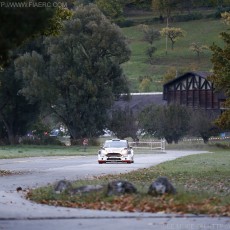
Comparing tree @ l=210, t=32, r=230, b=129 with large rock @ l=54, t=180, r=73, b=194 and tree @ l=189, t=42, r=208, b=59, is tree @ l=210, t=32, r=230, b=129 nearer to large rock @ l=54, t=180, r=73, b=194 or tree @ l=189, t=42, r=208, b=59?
large rock @ l=54, t=180, r=73, b=194

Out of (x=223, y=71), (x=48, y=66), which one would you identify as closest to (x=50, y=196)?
(x=223, y=71)

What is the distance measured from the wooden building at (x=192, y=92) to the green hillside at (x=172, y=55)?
15.7 m

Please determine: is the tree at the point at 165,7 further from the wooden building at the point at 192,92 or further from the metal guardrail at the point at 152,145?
the metal guardrail at the point at 152,145

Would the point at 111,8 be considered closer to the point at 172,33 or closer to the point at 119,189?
the point at 172,33

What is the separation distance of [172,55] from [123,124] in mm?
61238

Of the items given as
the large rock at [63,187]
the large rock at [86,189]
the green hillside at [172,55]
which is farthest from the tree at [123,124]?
the large rock at [86,189]

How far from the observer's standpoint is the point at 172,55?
147500 mm

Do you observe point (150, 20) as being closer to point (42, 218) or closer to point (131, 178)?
point (131, 178)

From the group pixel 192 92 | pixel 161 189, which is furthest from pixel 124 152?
pixel 192 92

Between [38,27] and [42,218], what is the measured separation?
441 cm

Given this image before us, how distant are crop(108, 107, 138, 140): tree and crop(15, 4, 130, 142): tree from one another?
20.5 ft

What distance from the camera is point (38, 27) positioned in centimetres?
1492

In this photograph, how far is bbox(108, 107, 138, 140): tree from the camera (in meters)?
88.0

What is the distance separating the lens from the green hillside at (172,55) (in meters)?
132
